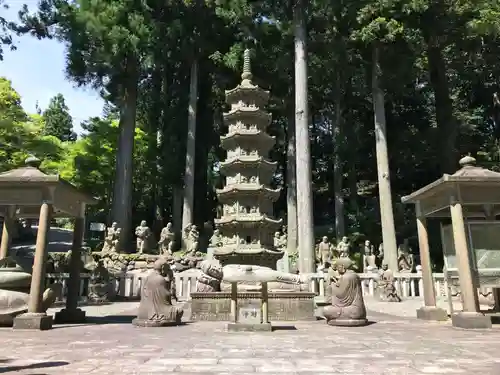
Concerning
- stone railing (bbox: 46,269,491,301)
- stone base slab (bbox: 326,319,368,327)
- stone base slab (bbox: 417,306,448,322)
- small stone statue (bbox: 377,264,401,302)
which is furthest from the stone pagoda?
stone base slab (bbox: 326,319,368,327)

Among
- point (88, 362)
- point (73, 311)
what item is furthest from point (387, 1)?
point (88, 362)

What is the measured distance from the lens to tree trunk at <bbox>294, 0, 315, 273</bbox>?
17.1 metres

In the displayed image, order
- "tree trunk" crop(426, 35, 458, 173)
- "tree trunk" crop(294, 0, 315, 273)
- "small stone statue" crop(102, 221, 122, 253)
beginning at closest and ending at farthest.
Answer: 1. "tree trunk" crop(294, 0, 315, 273)
2. "small stone statue" crop(102, 221, 122, 253)
3. "tree trunk" crop(426, 35, 458, 173)

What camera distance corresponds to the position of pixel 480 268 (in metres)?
7.83

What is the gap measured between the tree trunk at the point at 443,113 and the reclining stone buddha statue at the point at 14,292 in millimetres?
20668

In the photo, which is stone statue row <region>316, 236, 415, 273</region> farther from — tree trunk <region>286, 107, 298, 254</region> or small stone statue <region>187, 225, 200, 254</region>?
small stone statue <region>187, 225, 200, 254</region>

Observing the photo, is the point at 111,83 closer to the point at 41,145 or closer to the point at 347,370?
the point at 41,145

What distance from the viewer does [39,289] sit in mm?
7258

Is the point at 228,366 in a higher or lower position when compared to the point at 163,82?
lower

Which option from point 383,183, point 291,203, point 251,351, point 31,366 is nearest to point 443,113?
point 383,183

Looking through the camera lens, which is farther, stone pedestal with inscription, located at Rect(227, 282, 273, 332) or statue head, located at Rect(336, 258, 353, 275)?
statue head, located at Rect(336, 258, 353, 275)

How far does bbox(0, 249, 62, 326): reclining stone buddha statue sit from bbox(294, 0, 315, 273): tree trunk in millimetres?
10971

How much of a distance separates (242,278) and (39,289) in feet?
15.7

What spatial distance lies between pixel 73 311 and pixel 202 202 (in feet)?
64.0
